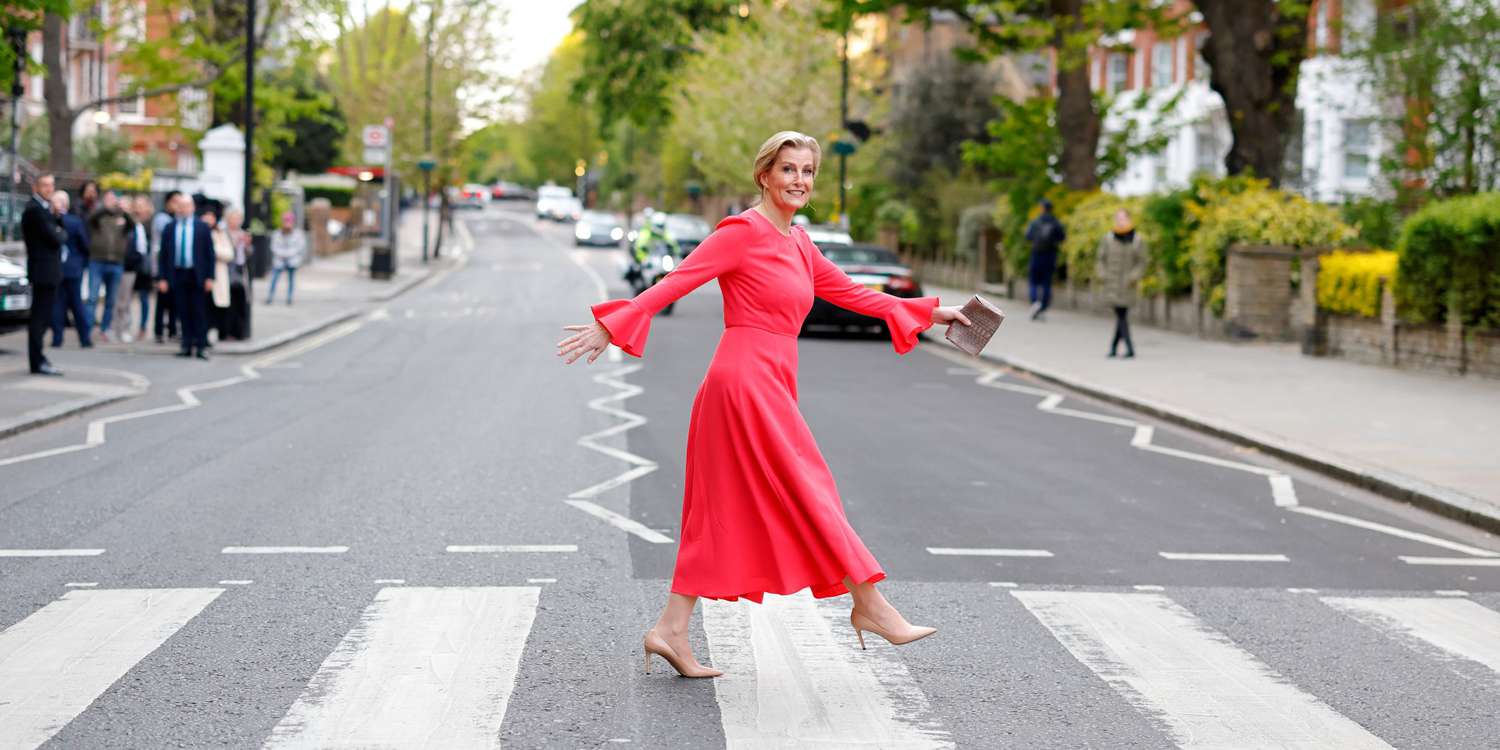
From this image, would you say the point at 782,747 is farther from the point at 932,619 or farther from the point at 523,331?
the point at 523,331

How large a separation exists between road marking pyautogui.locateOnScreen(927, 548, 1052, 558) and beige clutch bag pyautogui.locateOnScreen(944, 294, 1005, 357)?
2.65m

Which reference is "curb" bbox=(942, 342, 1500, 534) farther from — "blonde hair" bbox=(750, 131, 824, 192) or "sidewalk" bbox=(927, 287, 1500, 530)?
"blonde hair" bbox=(750, 131, 824, 192)

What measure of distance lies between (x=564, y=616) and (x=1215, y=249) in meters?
19.0

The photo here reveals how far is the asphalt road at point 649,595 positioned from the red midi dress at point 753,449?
15.5 inches

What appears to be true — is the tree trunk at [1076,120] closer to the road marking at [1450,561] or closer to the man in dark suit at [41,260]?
the man in dark suit at [41,260]

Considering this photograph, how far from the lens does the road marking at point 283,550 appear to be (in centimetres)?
834

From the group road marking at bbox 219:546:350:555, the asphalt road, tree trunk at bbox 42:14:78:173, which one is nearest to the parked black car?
the asphalt road

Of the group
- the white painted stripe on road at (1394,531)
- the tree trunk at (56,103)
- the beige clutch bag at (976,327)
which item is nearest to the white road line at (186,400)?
the beige clutch bag at (976,327)

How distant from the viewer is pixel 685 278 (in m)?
5.77

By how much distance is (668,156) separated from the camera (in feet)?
267

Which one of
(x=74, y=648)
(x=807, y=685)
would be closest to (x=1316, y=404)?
(x=807, y=685)

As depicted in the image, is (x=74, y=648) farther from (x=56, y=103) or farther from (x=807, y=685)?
(x=56, y=103)

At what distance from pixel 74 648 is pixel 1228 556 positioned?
17.6 ft

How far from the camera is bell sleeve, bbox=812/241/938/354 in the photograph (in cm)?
627
